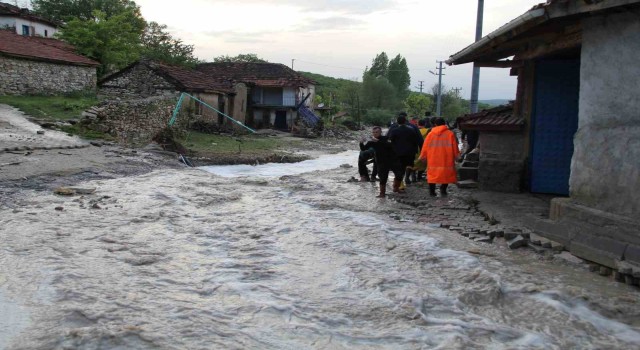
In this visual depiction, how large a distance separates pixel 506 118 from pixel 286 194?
4.89 meters

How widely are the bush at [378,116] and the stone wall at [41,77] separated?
43.6m

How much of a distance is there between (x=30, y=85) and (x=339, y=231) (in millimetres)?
21758

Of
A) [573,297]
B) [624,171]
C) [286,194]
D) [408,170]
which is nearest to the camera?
Result: [573,297]

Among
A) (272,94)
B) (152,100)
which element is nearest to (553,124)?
(152,100)

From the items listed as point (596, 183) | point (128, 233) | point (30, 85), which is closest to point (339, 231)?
point (128, 233)

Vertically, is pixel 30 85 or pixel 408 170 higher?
pixel 30 85

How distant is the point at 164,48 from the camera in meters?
44.2

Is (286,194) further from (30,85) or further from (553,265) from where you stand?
(30,85)

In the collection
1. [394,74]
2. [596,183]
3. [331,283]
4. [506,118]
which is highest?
[394,74]

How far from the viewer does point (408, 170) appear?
13.0 m

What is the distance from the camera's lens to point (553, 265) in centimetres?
592

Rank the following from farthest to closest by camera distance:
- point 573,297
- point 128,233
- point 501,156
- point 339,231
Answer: point 501,156, point 339,231, point 128,233, point 573,297

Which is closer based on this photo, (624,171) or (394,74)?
(624,171)

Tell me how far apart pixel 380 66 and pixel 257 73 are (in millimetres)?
51983
